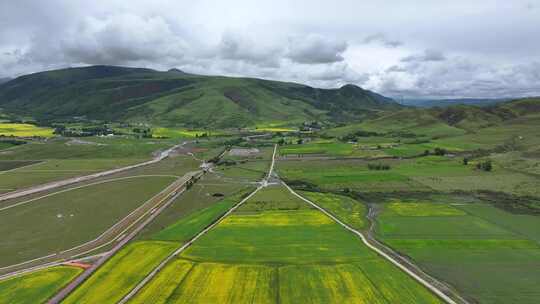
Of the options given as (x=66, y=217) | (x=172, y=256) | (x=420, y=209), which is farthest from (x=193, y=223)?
(x=420, y=209)

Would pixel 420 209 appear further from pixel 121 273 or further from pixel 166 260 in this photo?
pixel 121 273

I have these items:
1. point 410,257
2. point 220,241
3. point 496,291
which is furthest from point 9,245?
point 496,291

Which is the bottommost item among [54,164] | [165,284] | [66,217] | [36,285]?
[36,285]

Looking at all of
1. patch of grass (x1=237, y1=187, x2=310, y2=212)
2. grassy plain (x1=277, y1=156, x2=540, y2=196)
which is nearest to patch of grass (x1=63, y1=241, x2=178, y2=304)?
patch of grass (x1=237, y1=187, x2=310, y2=212)

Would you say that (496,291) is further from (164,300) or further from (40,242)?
(40,242)

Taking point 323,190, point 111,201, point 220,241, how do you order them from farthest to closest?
point 323,190
point 111,201
point 220,241

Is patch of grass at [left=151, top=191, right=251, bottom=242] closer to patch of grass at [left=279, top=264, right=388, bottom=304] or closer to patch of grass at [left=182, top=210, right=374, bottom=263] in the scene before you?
patch of grass at [left=182, top=210, right=374, bottom=263]
